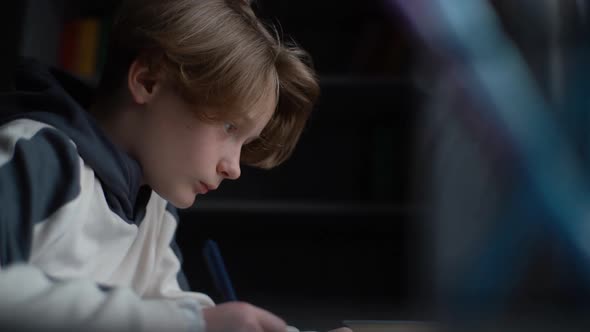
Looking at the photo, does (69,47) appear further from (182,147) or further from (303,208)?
(182,147)

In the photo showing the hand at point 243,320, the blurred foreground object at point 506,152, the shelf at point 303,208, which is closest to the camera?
the hand at point 243,320

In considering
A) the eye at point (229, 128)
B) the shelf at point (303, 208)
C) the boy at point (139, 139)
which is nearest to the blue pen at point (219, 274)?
the boy at point (139, 139)

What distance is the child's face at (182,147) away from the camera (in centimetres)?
77

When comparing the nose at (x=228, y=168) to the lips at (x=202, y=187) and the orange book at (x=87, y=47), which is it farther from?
the orange book at (x=87, y=47)

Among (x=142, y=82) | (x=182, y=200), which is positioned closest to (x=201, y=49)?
(x=142, y=82)

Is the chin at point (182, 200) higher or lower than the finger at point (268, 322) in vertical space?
lower

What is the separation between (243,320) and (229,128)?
331 mm

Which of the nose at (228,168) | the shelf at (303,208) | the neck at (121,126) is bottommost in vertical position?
the shelf at (303,208)

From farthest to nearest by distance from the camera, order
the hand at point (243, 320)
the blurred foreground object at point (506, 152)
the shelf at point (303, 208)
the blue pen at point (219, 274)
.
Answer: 1. the shelf at point (303, 208)
2. the blurred foreground object at point (506, 152)
3. the blue pen at point (219, 274)
4. the hand at point (243, 320)

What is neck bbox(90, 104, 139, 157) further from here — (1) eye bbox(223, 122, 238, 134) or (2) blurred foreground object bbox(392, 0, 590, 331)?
(2) blurred foreground object bbox(392, 0, 590, 331)

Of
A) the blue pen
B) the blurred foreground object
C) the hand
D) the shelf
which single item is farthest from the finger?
the shelf

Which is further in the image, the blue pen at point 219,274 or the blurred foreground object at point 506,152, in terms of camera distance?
the blurred foreground object at point 506,152

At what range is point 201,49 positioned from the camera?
76 cm

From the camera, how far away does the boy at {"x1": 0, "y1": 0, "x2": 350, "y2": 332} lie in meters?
0.59
